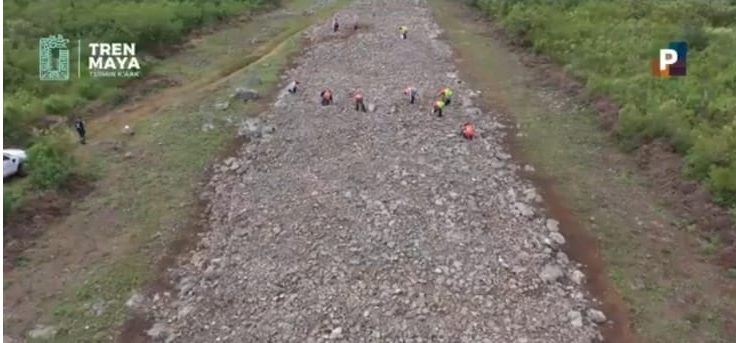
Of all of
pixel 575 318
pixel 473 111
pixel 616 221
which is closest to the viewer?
pixel 575 318

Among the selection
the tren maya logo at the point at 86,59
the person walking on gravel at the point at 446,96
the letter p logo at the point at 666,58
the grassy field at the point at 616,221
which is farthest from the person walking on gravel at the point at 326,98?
the letter p logo at the point at 666,58

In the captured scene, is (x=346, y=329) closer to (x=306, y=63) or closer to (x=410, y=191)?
(x=410, y=191)

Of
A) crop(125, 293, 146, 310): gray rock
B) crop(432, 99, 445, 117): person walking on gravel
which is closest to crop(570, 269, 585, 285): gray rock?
crop(125, 293, 146, 310): gray rock

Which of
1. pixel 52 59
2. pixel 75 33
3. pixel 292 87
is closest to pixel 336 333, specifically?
pixel 292 87

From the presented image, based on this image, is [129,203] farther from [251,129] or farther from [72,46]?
[72,46]

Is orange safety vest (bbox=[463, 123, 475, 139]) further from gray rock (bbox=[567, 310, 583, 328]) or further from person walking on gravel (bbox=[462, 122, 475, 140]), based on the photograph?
gray rock (bbox=[567, 310, 583, 328])

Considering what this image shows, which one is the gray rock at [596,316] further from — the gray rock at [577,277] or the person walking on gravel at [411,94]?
the person walking on gravel at [411,94]
